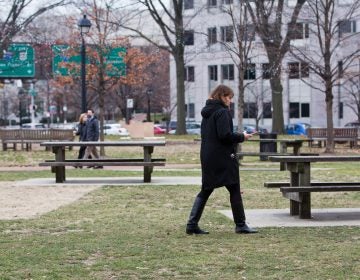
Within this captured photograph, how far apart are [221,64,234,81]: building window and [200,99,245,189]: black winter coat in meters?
66.1

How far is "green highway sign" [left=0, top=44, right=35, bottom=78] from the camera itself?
3011 centimetres

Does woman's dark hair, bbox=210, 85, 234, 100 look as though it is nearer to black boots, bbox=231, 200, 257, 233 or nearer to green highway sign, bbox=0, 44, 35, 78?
black boots, bbox=231, 200, 257, 233

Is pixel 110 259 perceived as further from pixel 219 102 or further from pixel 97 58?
pixel 97 58

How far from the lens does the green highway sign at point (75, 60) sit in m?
29.0

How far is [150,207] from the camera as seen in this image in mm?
12836

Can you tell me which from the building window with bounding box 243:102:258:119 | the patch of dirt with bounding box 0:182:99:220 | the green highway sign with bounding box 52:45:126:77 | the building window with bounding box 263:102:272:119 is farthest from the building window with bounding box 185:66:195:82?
the patch of dirt with bounding box 0:182:99:220

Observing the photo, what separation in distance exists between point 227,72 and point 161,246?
6795 cm

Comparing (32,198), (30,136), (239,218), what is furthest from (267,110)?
(239,218)

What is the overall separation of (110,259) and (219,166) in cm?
208

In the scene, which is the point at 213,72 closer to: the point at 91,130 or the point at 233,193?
the point at 91,130

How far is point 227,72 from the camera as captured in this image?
76.1 metres

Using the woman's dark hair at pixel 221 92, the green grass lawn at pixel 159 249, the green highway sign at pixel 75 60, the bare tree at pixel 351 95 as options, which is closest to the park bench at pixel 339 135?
the green highway sign at pixel 75 60

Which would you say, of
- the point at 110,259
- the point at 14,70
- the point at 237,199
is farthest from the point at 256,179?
the point at 14,70

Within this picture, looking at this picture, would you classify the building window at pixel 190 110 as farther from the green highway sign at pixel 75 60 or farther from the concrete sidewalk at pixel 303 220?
the concrete sidewalk at pixel 303 220
